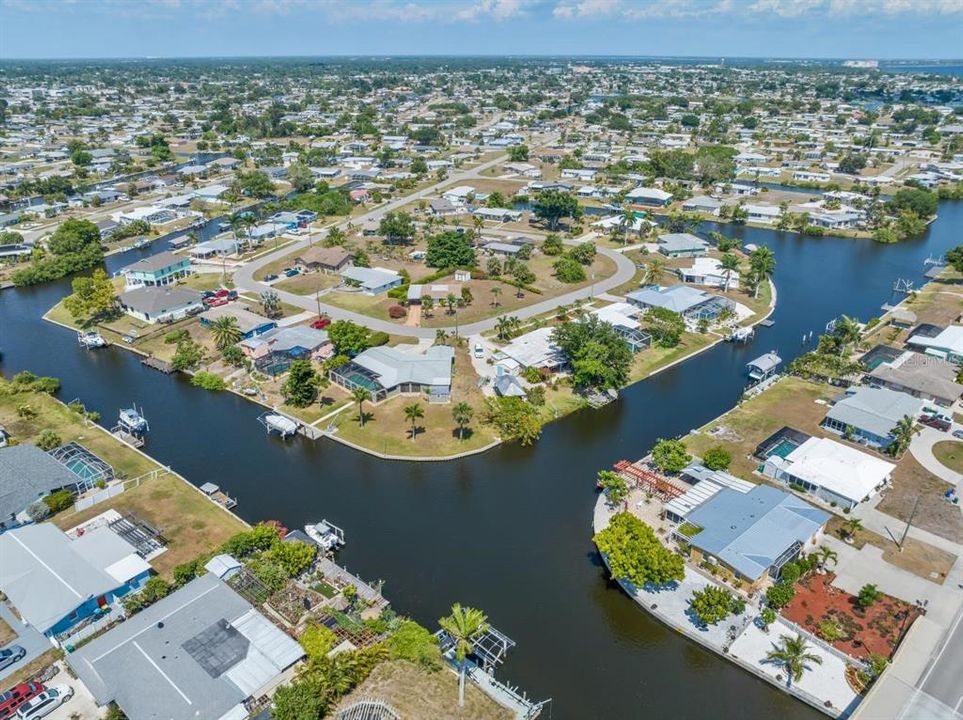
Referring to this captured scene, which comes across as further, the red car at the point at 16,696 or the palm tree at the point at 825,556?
the palm tree at the point at 825,556

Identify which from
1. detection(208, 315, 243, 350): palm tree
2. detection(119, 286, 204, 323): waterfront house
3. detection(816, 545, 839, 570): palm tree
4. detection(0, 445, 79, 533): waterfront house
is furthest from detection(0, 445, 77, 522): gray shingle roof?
detection(816, 545, 839, 570): palm tree

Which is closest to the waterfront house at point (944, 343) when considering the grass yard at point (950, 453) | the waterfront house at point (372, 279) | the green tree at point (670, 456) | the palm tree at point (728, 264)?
the grass yard at point (950, 453)

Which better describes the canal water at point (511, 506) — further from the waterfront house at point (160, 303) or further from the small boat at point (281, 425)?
the waterfront house at point (160, 303)

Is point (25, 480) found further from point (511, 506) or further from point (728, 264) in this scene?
point (728, 264)

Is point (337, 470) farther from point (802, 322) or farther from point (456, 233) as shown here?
point (802, 322)

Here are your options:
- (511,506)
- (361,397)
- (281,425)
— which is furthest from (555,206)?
(511,506)

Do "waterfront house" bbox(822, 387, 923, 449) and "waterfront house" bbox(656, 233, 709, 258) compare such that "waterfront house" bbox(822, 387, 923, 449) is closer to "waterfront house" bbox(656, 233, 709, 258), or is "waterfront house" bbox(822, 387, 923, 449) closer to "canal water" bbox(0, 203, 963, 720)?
"canal water" bbox(0, 203, 963, 720)

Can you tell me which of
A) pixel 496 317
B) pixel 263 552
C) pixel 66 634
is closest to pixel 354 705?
pixel 263 552
